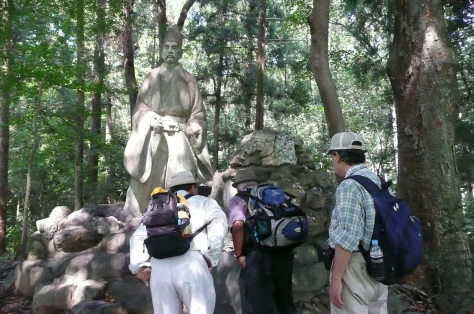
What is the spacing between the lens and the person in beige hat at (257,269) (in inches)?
152

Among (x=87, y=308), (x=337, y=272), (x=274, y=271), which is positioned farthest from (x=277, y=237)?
(x=87, y=308)

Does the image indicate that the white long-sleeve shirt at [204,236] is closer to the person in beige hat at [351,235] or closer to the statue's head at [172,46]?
the person in beige hat at [351,235]

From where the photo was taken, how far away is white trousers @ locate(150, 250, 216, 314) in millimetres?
3207

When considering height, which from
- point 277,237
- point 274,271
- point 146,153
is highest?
point 146,153

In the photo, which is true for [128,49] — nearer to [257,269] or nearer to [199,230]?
[257,269]

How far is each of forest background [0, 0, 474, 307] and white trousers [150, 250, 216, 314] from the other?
3250mm

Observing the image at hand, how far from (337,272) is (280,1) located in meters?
18.2

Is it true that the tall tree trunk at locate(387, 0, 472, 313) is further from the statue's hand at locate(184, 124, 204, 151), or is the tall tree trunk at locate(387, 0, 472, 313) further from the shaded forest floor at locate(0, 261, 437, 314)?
the statue's hand at locate(184, 124, 204, 151)

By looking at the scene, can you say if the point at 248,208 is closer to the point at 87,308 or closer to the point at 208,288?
the point at 208,288

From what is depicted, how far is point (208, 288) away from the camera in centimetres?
334

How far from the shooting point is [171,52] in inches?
269

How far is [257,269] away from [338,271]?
120cm

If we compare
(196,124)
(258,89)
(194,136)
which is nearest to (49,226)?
(194,136)

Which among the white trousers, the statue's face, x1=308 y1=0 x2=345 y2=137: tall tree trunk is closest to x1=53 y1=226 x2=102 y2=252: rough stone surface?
the statue's face
